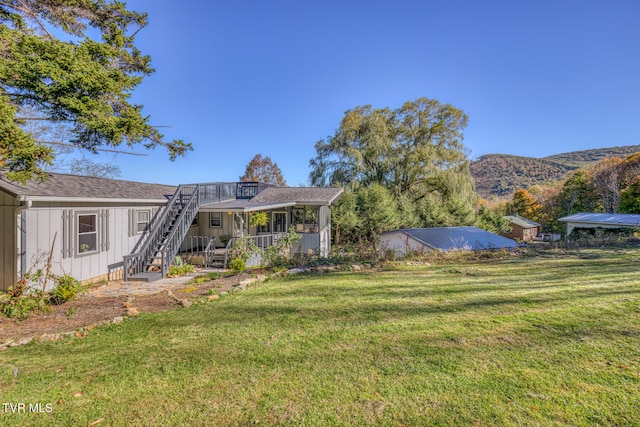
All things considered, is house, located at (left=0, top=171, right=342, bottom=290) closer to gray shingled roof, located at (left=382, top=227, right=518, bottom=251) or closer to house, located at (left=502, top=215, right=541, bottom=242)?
gray shingled roof, located at (left=382, top=227, right=518, bottom=251)

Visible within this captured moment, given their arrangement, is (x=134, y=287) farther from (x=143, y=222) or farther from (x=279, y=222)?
(x=279, y=222)

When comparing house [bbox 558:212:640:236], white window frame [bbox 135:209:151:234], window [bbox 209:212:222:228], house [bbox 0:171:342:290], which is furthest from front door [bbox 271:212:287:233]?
house [bbox 558:212:640:236]

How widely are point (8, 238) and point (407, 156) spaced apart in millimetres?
21543

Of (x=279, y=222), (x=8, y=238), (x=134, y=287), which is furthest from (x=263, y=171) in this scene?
(x=8, y=238)

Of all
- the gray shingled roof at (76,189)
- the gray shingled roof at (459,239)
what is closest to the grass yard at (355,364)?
the gray shingled roof at (76,189)

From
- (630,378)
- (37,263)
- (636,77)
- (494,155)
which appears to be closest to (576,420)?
(630,378)

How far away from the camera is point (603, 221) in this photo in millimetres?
18578

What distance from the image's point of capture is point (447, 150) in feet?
74.2

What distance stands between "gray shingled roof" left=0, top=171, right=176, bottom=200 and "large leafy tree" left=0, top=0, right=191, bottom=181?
0.72 m

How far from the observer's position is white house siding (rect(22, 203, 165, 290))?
275 inches

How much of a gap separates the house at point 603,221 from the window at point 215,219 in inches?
883

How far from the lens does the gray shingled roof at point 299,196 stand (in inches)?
601

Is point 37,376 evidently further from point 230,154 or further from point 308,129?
point 230,154

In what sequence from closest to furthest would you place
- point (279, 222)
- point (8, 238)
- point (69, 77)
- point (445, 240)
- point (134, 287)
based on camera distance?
point (69, 77), point (8, 238), point (134, 287), point (445, 240), point (279, 222)
